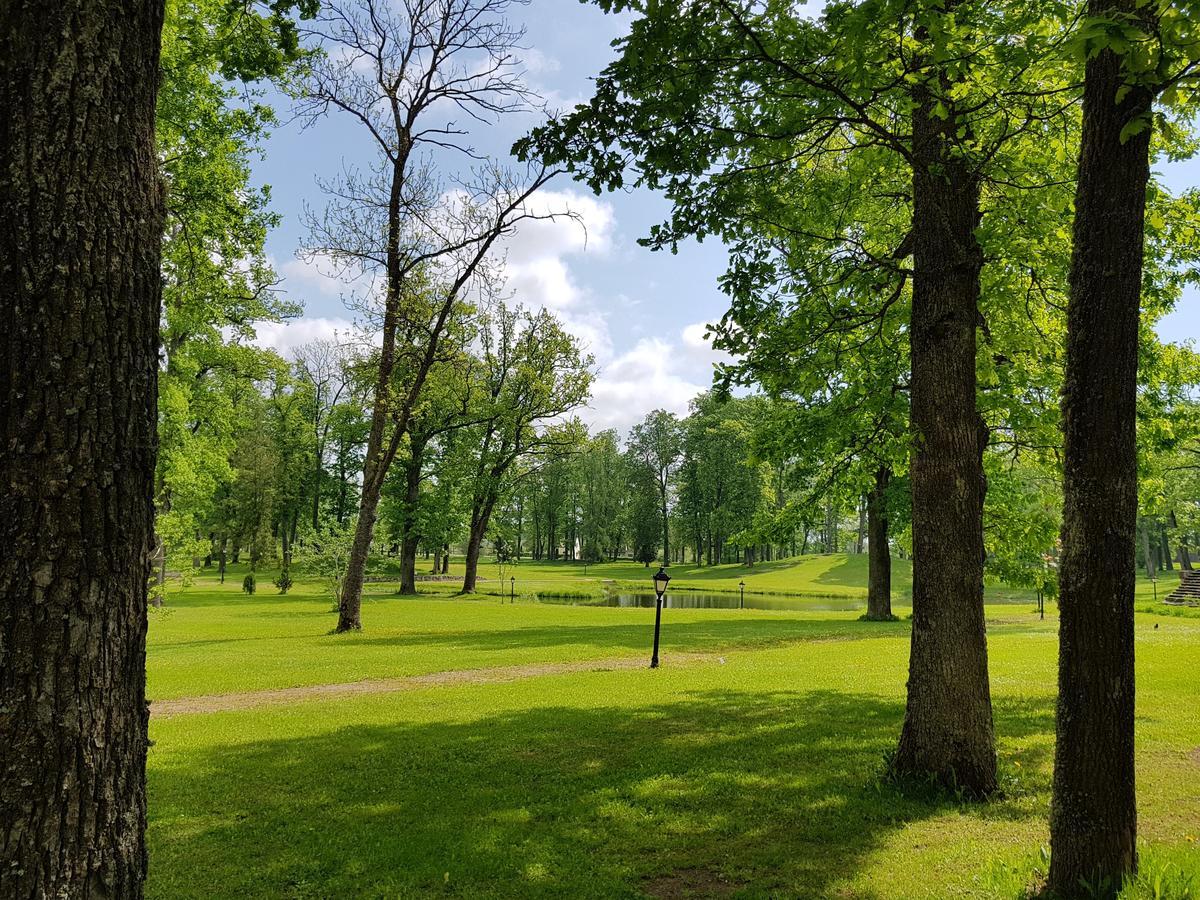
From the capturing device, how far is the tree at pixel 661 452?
76.8 meters

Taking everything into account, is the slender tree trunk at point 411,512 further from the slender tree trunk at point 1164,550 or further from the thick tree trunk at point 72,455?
the slender tree trunk at point 1164,550

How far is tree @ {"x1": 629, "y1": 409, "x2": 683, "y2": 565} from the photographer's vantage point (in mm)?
76812

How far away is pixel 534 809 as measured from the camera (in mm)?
5844

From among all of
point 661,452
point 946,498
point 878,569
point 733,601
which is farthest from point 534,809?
point 661,452

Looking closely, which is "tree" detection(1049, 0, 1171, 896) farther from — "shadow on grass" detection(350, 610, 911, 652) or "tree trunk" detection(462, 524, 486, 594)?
"tree trunk" detection(462, 524, 486, 594)

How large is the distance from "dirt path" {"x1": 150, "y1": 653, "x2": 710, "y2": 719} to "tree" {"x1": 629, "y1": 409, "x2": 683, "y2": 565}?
201 ft

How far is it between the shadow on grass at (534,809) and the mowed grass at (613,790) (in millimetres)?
24

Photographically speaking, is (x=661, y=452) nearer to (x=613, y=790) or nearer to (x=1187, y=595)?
(x=1187, y=595)

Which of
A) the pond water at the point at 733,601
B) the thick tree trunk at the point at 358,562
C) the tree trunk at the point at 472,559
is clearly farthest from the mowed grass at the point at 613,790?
the tree trunk at the point at 472,559

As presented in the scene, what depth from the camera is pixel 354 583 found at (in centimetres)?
1945

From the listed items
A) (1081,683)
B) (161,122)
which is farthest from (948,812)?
(161,122)

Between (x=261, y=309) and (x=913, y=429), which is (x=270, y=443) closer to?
(x=261, y=309)

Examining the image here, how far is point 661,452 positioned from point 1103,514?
241 ft

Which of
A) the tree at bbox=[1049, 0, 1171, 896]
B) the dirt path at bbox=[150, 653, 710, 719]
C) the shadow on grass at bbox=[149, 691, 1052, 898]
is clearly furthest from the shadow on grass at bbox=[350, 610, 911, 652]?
the tree at bbox=[1049, 0, 1171, 896]
